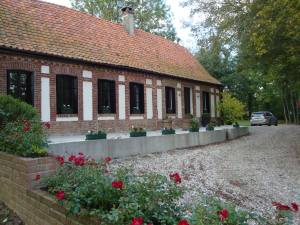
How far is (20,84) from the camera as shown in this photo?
41.9 ft

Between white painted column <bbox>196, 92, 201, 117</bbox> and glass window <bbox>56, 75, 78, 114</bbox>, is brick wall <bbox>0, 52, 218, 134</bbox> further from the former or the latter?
white painted column <bbox>196, 92, 201, 117</bbox>

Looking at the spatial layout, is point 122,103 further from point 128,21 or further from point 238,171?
point 238,171

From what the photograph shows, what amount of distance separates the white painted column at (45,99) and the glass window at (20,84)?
1.57 feet

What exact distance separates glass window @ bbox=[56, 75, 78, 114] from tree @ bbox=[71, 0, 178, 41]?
18.6 metres

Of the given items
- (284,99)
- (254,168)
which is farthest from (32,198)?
(284,99)

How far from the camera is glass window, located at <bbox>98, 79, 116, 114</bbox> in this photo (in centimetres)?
1596

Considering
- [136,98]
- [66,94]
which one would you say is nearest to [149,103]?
[136,98]

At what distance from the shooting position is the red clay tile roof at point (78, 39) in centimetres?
1330

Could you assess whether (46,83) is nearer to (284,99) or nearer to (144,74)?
(144,74)

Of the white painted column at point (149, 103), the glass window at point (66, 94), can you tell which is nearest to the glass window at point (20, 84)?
the glass window at point (66, 94)

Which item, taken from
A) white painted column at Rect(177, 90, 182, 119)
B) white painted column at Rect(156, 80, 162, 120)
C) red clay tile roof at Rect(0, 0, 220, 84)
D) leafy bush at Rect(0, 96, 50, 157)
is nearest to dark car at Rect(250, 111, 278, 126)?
red clay tile roof at Rect(0, 0, 220, 84)

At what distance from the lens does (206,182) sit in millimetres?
8609

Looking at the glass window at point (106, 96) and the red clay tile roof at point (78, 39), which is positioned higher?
the red clay tile roof at point (78, 39)

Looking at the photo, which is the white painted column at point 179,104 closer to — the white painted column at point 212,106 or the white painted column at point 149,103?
the white painted column at point 149,103
